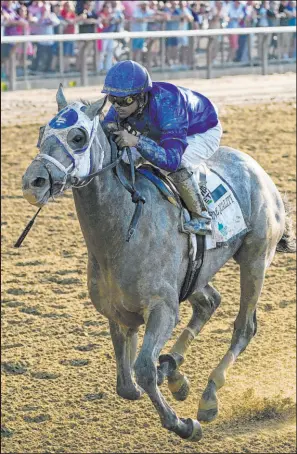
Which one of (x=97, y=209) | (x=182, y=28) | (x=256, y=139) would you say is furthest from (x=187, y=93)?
(x=182, y=28)

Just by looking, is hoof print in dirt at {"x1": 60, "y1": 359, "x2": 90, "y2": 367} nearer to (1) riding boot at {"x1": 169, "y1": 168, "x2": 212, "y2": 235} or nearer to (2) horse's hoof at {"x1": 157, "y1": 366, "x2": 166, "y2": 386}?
(2) horse's hoof at {"x1": 157, "y1": 366, "x2": 166, "y2": 386}

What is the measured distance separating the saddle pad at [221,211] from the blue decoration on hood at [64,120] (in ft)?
4.05

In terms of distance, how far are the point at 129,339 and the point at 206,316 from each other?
0.99 metres

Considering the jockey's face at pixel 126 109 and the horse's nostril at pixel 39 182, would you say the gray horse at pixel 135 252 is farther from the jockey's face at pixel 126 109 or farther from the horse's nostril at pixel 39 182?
the jockey's face at pixel 126 109

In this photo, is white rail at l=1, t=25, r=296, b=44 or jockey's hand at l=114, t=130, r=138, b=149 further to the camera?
white rail at l=1, t=25, r=296, b=44

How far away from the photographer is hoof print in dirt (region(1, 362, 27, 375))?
356 inches

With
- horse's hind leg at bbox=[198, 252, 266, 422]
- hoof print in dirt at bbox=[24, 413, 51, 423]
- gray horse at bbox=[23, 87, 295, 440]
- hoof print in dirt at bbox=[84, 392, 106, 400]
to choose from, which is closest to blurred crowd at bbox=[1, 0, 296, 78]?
hoof print in dirt at bbox=[84, 392, 106, 400]

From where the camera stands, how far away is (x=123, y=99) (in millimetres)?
5988

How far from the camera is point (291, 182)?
1407cm

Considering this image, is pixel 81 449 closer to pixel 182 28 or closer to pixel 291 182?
pixel 291 182

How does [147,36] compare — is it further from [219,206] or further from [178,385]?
[178,385]

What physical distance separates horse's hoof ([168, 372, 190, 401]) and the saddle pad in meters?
0.87

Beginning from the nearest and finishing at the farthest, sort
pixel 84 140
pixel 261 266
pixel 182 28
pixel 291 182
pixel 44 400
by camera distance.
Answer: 1. pixel 84 140
2. pixel 261 266
3. pixel 44 400
4. pixel 291 182
5. pixel 182 28

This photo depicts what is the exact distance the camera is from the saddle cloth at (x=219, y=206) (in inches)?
261
